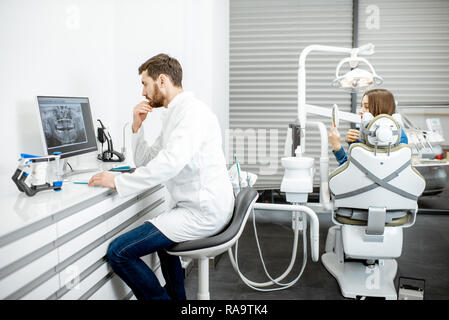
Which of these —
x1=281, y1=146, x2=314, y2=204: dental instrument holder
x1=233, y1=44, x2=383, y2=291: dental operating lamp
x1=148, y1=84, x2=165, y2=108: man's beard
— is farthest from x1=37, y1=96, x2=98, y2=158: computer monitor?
x1=281, y1=146, x2=314, y2=204: dental instrument holder

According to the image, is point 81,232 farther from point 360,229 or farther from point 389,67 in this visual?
point 389,67

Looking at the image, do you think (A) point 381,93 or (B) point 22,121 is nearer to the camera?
(B) point 22,121

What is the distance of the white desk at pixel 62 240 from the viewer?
1160 mm

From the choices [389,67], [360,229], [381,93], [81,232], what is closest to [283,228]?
[360,229]

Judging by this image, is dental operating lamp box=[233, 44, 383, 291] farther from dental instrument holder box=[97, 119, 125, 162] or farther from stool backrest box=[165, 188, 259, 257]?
dental instrument holder box=[97, 119, 125, 162]

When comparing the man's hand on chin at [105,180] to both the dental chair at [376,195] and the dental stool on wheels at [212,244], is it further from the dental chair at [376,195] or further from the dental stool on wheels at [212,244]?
the dental chair at [376,195]

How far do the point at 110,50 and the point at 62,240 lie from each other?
1.79 m

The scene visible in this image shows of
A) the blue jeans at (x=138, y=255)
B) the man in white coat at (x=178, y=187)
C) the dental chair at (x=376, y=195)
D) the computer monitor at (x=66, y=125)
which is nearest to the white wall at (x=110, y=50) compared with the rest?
the computer monitor at (x=66, y=125)

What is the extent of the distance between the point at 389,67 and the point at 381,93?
1979mm

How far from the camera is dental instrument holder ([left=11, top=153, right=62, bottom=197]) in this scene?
1.55 metres

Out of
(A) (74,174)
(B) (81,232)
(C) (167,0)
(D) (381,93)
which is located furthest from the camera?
(C) (167,0)

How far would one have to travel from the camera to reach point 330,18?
4.13 m

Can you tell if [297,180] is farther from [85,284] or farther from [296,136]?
[85,284]

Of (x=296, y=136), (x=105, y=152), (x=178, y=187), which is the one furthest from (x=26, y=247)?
(x=296, y=136)
